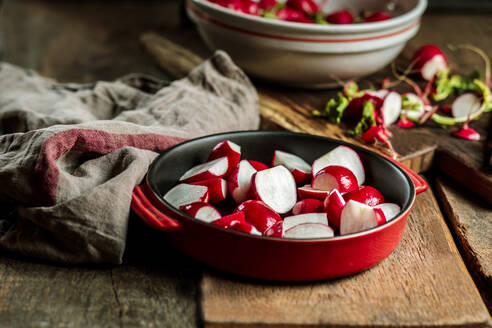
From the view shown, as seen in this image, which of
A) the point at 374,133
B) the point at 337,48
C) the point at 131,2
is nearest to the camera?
the point at 374,133

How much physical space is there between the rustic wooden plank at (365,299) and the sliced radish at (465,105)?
0.64m

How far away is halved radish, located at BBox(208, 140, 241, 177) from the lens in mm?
1133

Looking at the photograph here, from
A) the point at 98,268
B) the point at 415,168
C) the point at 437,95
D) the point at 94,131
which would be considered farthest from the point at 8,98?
the point at 437,95

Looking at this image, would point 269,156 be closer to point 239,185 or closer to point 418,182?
point 239,185

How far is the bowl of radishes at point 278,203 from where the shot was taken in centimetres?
91

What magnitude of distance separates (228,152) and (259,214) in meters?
0.18

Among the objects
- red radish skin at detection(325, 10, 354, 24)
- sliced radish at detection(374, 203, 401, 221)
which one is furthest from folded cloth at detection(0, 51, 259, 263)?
red radish skin at detection(325, 10, 354, 24)

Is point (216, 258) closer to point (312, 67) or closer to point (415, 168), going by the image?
point (415, 168)

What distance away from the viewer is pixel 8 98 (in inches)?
58.9

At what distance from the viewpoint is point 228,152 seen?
1142mm

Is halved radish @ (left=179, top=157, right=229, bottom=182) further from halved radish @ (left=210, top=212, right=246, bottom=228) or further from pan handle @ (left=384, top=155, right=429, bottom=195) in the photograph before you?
pan handle @ (left=384, top=155, right=429, bottom=195)

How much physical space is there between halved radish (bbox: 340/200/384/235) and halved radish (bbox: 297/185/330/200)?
0.33ft

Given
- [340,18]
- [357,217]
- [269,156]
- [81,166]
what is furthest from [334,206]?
[340,18]

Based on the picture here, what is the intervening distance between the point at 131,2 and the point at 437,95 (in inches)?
73.4
